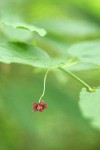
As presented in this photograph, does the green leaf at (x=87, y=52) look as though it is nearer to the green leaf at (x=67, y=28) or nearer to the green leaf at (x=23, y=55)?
the green leaf at (x=23, y=55)

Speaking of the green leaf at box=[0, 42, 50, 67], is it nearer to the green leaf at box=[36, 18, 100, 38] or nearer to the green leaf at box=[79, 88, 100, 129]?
the green leaf at box=[79, 88, 100, 129]

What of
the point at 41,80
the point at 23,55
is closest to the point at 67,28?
the point at 41,80

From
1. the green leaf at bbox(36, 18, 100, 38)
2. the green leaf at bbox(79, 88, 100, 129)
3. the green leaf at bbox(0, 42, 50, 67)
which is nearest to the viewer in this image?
the green leaf at bbox(79, 88, 100, 129)

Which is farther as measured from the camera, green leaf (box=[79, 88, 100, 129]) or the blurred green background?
the blurred green background

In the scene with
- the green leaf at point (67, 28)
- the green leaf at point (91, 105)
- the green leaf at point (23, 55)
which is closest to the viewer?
the green leaf at point (91, 105)

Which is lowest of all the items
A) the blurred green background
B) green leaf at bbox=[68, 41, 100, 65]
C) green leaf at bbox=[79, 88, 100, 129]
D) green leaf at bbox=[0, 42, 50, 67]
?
green leaf at bbox=[79, 88, 100, 129]

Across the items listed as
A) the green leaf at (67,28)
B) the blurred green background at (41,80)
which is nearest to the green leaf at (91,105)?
the blurred green background at (41,80)

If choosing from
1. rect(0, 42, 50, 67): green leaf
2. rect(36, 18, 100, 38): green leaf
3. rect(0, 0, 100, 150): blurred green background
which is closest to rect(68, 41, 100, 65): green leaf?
rect(0, 42, 50, 67): green leaf
